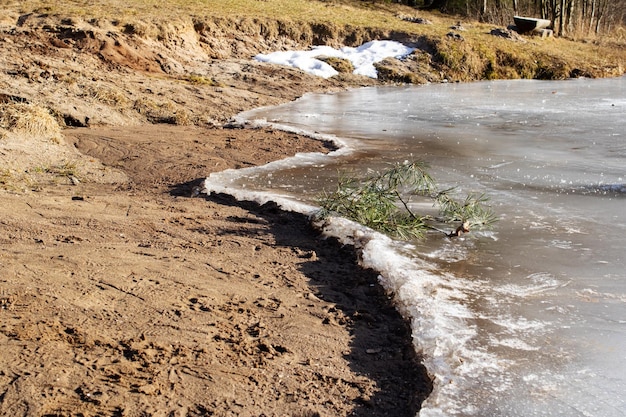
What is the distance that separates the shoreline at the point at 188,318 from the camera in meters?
3.23

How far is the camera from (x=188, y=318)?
3.96 meters

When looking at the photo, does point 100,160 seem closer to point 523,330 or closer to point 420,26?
point 523,330

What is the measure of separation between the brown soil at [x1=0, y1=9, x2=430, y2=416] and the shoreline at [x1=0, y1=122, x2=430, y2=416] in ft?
0.03

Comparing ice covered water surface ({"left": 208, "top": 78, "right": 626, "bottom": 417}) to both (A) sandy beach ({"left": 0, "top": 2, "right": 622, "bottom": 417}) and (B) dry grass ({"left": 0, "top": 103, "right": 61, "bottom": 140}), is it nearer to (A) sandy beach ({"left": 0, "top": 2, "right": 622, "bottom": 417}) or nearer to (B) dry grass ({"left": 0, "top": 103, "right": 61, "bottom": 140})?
(A) sandy beach ({"left": 0, "top": 2, "right": 622, "bottom": 417})

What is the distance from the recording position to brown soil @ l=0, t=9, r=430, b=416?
324cm

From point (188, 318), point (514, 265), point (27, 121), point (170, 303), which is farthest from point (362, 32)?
point (188, 318)

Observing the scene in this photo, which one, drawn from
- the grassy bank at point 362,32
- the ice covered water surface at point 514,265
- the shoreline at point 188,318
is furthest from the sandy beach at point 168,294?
the grassy bank at point 362,32

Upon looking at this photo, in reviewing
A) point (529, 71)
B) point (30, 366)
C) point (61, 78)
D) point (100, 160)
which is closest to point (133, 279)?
point (30, 366)

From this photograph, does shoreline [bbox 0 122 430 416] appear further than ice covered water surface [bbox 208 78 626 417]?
No

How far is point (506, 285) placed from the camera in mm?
4840

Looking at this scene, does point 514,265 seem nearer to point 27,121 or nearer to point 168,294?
point 168,294

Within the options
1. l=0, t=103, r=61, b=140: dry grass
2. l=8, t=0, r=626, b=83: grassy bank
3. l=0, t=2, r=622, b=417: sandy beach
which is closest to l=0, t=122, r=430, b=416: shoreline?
l=0, t=2, r=622, b=417: sandy beach

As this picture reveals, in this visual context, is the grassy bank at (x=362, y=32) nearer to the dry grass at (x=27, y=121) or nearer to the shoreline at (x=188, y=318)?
the dry grass at (x=27, y=121)

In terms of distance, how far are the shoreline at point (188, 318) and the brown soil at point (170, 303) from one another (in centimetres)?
1
